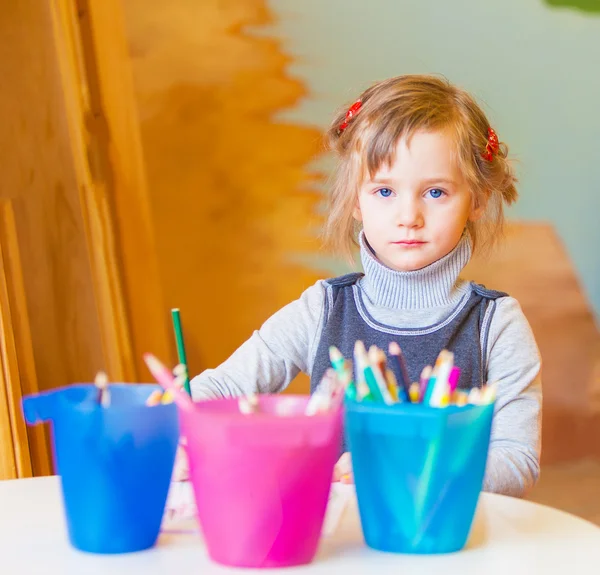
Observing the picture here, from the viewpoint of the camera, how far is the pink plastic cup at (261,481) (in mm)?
606

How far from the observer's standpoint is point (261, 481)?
0.61 meters

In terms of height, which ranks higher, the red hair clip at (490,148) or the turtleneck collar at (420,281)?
the red hair clip at (490,148)

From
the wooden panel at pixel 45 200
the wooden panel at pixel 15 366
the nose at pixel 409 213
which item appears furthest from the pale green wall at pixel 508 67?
the nose at pixel 409 213

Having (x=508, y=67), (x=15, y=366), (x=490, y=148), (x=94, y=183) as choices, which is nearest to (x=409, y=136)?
(x=490, y=148)

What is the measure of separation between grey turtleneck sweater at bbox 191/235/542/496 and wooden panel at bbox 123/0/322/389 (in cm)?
111

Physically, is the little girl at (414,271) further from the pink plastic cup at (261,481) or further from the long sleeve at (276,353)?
the pink plastic cup at (261,481)

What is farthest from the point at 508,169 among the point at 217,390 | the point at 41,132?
the point at 41,132

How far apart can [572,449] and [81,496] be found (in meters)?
2.02

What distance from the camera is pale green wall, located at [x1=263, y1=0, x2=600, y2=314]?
7.85ft

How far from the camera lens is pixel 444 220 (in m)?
1.14

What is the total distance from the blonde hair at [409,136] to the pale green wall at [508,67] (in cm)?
111

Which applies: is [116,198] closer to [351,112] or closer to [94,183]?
[94,183]

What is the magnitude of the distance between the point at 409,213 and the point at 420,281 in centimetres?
14

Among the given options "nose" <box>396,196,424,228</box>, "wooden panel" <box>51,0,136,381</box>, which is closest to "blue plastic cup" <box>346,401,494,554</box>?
→ "nose" <box>396,196,424,228</box>
